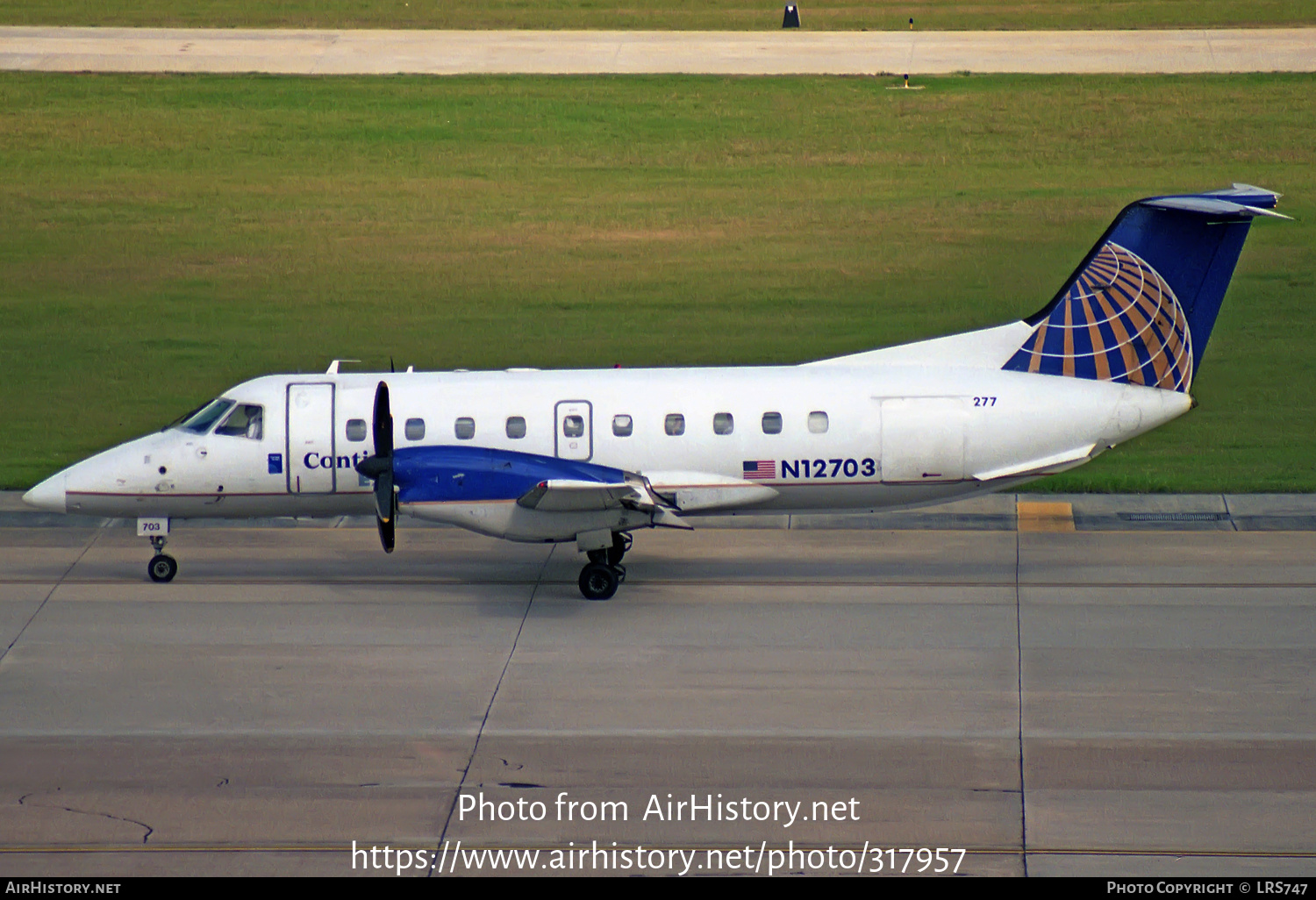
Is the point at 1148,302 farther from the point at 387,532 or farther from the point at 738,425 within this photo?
the point at 387,532

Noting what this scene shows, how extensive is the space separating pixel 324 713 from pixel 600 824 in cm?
396

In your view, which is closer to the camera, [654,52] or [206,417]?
[206,417]

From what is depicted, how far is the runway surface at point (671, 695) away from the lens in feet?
47.7

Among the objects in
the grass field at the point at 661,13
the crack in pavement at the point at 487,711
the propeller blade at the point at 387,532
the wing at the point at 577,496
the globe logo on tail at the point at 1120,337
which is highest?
the grass field at the point at 661,13

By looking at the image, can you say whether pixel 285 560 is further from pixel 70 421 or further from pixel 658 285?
pixel 658 285

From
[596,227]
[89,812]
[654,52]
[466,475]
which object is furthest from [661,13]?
[89,812]

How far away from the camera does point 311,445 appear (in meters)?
20.8

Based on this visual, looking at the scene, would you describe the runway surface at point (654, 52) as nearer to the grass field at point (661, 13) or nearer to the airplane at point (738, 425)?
the grass field at point (661, 13)

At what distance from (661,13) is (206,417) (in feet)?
131

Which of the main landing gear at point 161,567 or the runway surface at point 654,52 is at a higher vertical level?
the runway surface at point 654,52

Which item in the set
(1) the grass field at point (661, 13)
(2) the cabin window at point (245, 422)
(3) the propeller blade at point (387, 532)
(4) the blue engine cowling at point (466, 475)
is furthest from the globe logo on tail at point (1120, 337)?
(1) the grass field at point (661, 13)

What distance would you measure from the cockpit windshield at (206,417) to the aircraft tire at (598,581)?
195 inches

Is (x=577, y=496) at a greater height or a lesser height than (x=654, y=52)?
lesser

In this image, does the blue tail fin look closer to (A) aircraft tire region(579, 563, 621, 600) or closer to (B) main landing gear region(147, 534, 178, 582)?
(A) aircraft tire region(579, 563, 621, 600)
